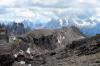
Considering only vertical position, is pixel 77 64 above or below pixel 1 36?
above

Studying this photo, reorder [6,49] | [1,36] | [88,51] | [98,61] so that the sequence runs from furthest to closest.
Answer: [1,36] < [6,49] < [88,51] < [98,61]

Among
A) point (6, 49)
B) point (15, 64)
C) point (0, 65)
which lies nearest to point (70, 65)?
point (15, 64)

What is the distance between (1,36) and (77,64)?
7917 centimetres

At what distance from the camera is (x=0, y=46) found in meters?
142

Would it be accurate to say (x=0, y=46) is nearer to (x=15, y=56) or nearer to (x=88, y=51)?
(x=15, y=56)

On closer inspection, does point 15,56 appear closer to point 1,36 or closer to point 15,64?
point 15,64

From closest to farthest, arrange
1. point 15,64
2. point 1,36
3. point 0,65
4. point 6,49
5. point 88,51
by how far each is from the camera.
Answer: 1. point 15,64
2. point 0,65
3. point 88,51
4. point 6,49
5. point 1,36

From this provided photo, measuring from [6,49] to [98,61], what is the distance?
55416 millimetres

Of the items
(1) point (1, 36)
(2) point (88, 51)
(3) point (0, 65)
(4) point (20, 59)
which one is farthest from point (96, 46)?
(1) point (1, 36)

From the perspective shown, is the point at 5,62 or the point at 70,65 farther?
the point at 5,62

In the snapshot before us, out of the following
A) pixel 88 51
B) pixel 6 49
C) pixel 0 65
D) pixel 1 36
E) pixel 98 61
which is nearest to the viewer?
pixel 98 61

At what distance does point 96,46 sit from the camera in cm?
12219

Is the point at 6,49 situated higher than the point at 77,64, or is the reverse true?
the point at 77,64

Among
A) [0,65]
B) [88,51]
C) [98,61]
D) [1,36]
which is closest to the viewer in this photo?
[98,61]
